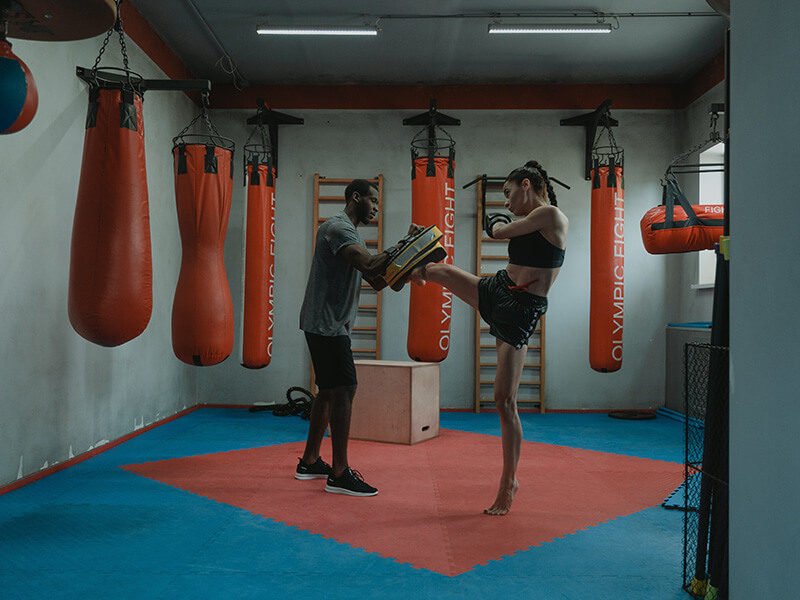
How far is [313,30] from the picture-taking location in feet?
17.0

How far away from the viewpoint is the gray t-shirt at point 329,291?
10.3 feet

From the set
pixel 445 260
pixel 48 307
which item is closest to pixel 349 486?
pixel 445 260

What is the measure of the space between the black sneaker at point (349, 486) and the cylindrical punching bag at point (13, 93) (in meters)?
2.12

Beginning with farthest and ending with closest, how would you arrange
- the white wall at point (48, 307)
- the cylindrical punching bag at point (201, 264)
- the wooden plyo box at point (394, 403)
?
the wooden plyo box at point (394, 403)
the cylindrical punching bag at point (201, 264)
the white wall at point (48, 307)

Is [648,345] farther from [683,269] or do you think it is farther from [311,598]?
[311,598]

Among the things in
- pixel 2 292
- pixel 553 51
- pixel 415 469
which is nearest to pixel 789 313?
pixel 415 469

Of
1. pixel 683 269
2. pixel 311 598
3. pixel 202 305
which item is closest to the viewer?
pixel 311 598

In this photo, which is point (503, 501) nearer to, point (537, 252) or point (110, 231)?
point (537, 252)

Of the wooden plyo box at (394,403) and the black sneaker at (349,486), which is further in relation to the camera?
the wooden plyo box at (394,403)

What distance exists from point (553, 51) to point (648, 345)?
3194 millimetres

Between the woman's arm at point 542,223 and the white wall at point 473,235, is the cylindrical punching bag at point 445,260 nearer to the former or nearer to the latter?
the woman's arm at point 542,223

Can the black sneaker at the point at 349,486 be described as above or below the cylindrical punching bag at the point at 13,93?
below

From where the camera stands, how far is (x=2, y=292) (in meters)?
3.21

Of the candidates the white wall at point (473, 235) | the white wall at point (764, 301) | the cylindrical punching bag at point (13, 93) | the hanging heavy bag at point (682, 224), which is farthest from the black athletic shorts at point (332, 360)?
the white wall at point (473, 235)
